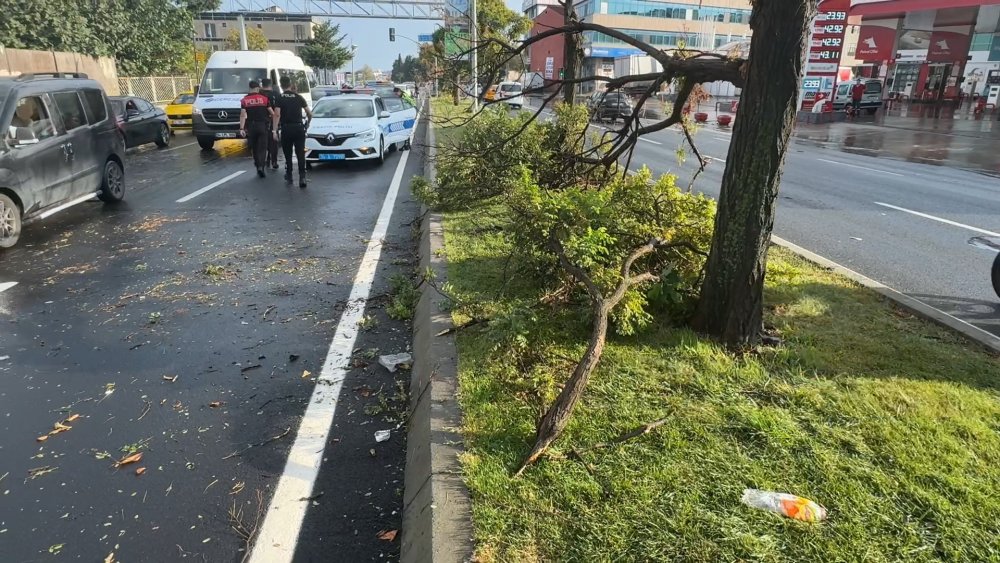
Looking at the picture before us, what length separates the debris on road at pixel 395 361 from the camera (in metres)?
4.53

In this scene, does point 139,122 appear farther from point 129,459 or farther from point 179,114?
point 129,459

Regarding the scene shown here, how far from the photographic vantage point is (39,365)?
14.9 ft

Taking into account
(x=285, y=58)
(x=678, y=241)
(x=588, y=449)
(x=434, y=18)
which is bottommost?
(x=588, y=449)

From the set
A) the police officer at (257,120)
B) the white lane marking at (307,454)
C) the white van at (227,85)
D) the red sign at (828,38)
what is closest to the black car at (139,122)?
the white van at (227,85)

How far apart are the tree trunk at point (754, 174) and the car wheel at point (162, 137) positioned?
17.6 metres

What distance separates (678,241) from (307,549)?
330cm

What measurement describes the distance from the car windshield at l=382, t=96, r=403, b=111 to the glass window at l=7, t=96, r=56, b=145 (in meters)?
9.86

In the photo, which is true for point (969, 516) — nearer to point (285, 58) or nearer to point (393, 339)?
point (393, 339)

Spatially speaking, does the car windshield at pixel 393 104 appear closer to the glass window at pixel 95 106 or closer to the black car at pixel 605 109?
the glass window at pixel 95 106

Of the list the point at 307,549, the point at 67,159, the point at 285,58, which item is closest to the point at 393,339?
the point at 307,549

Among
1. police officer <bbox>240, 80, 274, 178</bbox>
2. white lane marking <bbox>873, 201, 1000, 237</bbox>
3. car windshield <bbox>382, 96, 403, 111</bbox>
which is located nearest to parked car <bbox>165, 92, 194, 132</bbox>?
car windshield <bbox>382, 96, 403, 111</bbox>

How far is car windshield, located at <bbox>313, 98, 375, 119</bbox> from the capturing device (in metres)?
14.6

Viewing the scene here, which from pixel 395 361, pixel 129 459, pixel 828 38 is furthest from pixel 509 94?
pixel 828 38

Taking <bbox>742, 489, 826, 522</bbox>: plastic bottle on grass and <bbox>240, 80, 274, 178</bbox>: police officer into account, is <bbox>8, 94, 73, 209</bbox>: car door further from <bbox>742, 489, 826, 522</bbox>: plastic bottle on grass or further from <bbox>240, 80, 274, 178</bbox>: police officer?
<bbox>742, 489, 826, 522</bbox>: plastic bottle on grass
